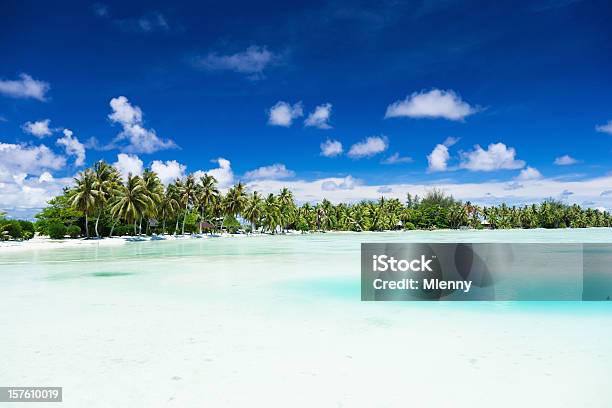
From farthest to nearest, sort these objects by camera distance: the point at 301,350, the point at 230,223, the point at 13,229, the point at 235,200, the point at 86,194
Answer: the point at 230,223 → the point at 235,200 → the point at 86,194 → the point at 13,229 → the point at 301,350

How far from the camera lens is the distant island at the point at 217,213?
53.5m

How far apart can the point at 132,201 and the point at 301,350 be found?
5279 centimetres

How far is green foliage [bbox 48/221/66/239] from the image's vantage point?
172 ft

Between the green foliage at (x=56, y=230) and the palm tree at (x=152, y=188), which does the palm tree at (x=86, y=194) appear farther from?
the palm tree at (x=152, y=188)

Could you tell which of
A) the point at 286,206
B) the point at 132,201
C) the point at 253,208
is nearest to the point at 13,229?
the point at 132,201

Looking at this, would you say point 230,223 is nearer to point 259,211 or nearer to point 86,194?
point 259,211

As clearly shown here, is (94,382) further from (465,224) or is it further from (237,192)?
(465,224)

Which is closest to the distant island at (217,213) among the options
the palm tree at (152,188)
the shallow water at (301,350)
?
the palm tree at (152,188)

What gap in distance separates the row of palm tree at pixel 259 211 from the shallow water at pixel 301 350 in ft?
147

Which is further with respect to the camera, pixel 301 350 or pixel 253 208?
pixel 253 208

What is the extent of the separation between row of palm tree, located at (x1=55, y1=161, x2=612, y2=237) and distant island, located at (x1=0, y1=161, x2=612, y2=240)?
0.12 meters

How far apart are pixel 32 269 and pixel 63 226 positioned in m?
37.0

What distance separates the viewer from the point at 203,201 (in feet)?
248

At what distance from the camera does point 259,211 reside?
8862 centimetres
